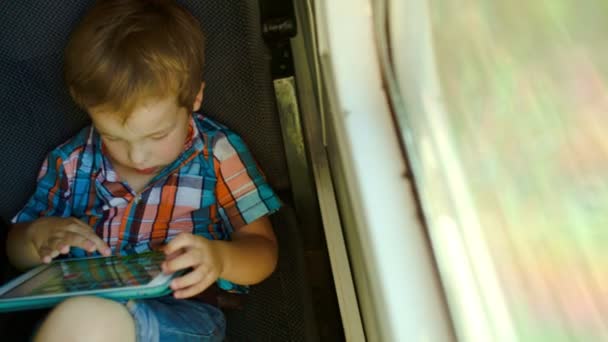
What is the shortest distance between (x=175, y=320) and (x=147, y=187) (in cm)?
20

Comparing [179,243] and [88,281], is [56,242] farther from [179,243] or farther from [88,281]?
[179,243]

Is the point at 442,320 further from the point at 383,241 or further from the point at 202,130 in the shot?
the point at 202,130

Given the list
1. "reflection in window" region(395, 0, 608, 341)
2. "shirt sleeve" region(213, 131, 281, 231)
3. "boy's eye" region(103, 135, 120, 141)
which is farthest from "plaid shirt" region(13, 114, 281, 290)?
"reflection in window" region(395, 0, 608, 341)

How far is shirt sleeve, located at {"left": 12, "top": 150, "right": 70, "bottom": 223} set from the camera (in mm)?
938

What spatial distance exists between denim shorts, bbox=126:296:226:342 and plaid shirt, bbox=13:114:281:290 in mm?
63

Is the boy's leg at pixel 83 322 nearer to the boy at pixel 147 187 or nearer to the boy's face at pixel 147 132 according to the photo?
the boy at pixel 147 187

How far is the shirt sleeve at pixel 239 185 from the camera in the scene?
2.98ft

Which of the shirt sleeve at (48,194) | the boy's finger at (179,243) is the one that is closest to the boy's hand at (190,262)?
the boy's finger at (179,243)

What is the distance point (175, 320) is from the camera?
82 centimetres

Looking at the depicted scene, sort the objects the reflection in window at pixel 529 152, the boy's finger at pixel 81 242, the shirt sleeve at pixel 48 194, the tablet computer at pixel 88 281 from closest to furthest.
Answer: the reflection in window at pixel 529 152 < the tablet computer at pixel 88 281 < the boy's finger at pixel 81 242 < the shirt sleeve at pixel 48 194

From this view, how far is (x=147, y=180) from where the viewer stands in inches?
36.3

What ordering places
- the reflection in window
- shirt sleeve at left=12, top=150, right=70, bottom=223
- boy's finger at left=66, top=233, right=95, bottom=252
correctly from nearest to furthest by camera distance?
the reflection in window
boy's finger at left=66, top=233, right=95, bottom=252
shirt sleeve at left=12, top=150, right=70, bottom=223

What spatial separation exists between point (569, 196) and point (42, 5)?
0.76 metres

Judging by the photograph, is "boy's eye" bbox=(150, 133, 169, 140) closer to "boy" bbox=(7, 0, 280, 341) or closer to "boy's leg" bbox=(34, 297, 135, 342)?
"boy" bbox=(7, 0, 280, 341)
